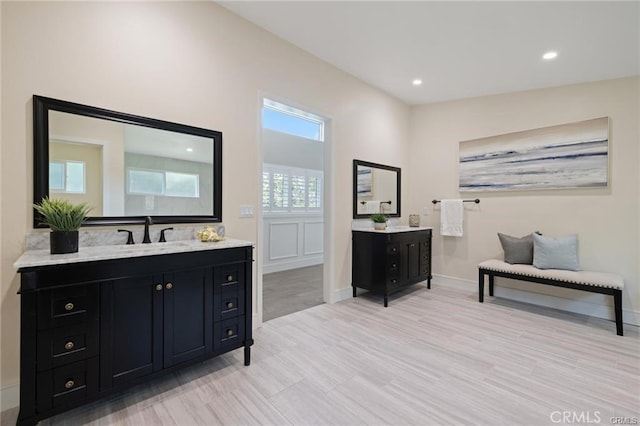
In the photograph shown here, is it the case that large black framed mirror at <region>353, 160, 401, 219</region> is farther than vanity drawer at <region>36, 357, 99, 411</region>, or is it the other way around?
large black framed mirror at <region>353, 160, 401, 219</region>

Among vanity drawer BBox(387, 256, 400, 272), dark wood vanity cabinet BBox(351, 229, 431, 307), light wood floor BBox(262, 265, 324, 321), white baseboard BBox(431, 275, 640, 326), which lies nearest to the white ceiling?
dark wood vanity cabinet BBox(351, 229, 431, 307)

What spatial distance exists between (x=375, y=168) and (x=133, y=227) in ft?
10.5

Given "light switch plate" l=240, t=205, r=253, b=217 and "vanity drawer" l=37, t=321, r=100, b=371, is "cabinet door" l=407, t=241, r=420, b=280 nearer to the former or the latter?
"light switch plate" l=240, t=205, r=253, b=217

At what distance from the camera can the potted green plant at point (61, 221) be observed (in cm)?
169

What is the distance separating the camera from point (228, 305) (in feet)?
7.10

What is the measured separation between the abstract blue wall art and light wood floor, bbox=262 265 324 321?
2803 millimetres

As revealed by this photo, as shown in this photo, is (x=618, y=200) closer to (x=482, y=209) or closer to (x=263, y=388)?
(x=482, y=209)

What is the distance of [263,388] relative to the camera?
1.96m

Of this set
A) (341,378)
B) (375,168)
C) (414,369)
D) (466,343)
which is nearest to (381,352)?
(414,369)

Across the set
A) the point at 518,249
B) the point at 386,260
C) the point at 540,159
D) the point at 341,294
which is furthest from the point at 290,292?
the point at 540,159

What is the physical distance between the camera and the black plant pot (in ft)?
5.53

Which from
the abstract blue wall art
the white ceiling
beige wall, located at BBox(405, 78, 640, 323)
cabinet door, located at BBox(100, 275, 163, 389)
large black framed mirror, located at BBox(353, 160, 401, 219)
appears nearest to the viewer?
cabinet door, located at BBox(100, 275, 163, 389)

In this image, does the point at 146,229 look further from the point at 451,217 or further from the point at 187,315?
the point at 451,217

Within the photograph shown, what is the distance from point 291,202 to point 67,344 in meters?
4.47
